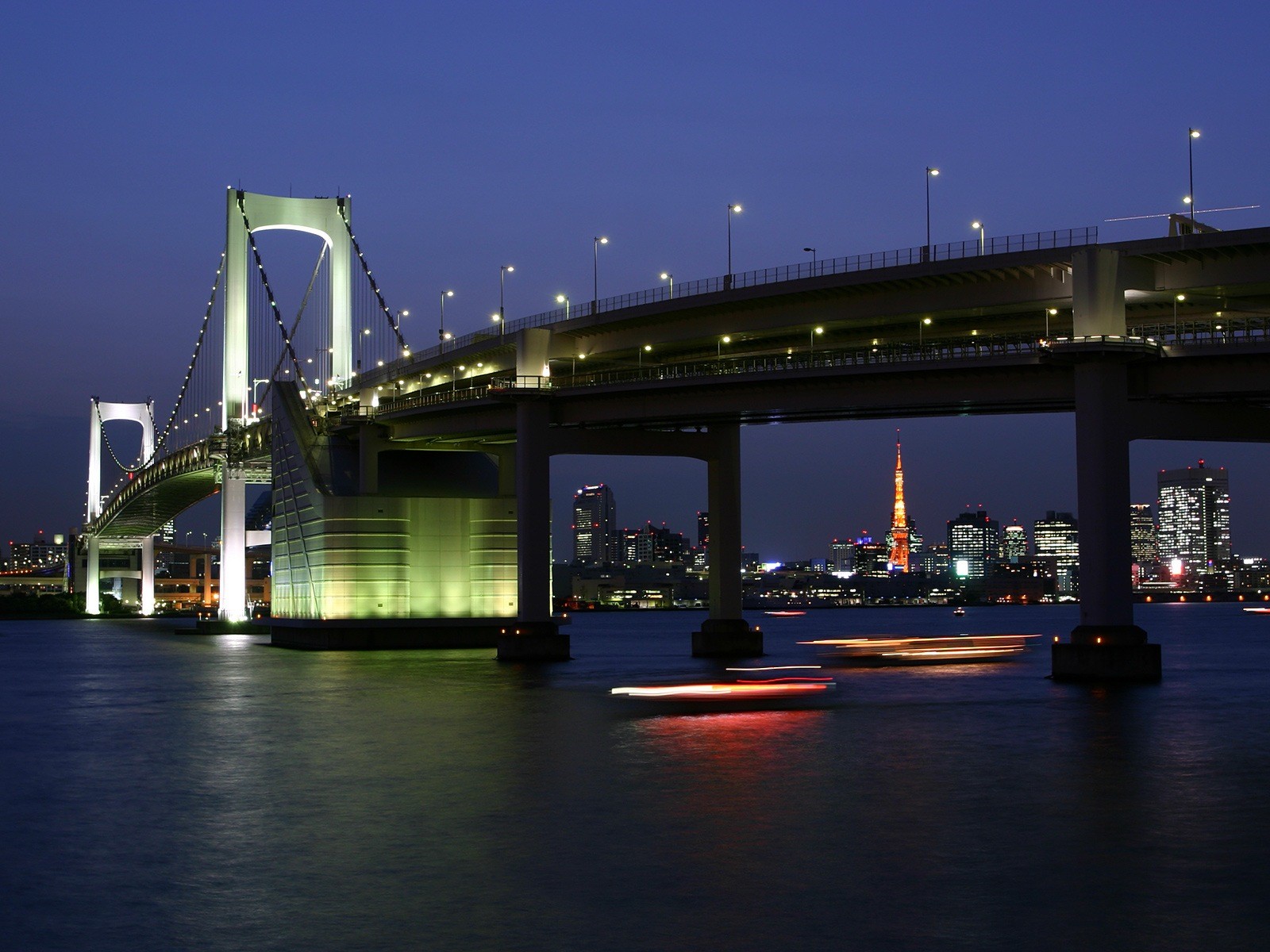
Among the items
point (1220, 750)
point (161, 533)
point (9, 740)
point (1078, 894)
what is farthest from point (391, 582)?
point (161, 533)

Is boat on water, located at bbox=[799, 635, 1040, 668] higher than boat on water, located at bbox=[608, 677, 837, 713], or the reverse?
boat on water, located at bbox=[608, 677, 837, 713]

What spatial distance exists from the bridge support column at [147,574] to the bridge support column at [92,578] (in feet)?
13.6

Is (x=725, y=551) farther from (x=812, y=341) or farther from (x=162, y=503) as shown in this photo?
(x=162, y=503)

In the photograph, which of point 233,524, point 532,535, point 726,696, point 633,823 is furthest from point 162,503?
point 633,823

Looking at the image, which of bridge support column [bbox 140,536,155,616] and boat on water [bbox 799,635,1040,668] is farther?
bridge support column [bbox 140,536,155,616]

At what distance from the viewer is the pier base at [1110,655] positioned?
140 feet

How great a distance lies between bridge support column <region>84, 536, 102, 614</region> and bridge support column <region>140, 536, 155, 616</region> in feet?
13.6

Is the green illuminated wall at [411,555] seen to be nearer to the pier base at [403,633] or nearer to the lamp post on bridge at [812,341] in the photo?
the pier base at [403,633]

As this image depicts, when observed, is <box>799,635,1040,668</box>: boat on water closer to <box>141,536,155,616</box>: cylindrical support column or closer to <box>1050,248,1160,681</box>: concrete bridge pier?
<box>1050,248,1160,681</box>: concrete bridge pier

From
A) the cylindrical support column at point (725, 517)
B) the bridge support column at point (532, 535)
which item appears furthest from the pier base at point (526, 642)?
the cylindrical support column at point (725, 517)

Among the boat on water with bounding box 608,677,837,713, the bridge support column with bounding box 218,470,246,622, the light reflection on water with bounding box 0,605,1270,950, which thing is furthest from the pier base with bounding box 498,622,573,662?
the bridge support column with bounding box 218,470,246,622

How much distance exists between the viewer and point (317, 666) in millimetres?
61438

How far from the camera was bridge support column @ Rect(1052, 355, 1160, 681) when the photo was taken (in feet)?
136

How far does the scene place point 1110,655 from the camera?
42.8 m
